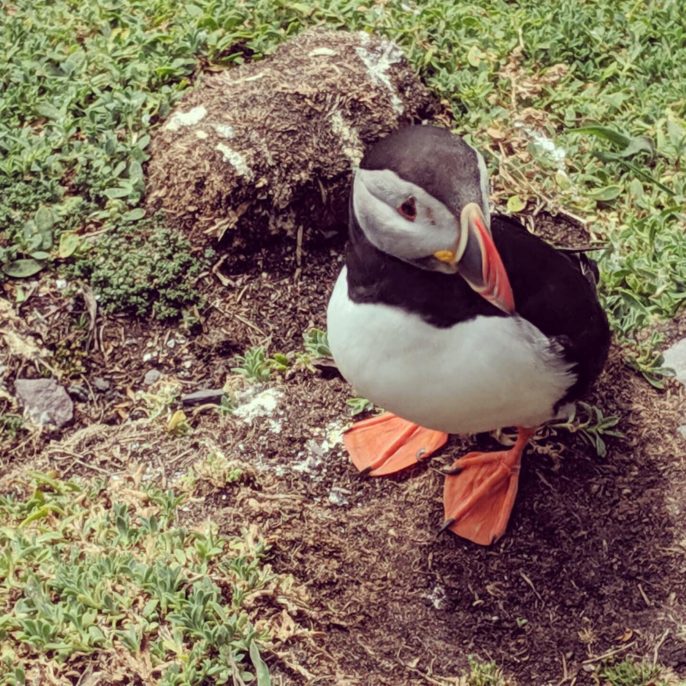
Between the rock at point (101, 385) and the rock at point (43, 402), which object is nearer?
the rock at point (43, 402)

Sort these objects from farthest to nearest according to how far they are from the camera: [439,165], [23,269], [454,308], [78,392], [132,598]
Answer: [23,269] < [78,392] < [132,598] < [454,308] < [439,165]

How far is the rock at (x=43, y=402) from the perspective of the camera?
4.21 m

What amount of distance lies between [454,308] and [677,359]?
149cm

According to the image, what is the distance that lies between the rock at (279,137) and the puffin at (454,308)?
4.15 ft

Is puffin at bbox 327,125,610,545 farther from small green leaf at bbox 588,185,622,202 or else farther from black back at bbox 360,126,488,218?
small green leaf at bbox 588,185,622,202

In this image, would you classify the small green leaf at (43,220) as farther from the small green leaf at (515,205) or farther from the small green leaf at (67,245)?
the small green leaf at (515,205)

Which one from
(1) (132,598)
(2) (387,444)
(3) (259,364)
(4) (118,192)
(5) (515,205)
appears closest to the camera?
(1) (132,598)

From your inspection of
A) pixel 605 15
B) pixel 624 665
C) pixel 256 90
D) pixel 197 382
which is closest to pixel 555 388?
pixel 624 665

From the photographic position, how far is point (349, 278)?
3.22 metres

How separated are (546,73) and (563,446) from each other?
1.96 m

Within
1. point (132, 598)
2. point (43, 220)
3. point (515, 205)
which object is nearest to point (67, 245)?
point (43, 220)

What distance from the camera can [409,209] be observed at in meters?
2.87

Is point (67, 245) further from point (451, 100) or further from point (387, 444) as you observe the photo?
point (451, 100)

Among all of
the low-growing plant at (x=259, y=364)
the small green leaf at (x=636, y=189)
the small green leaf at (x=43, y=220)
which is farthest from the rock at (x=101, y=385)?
the small green leaf at (x=636, y=189)
